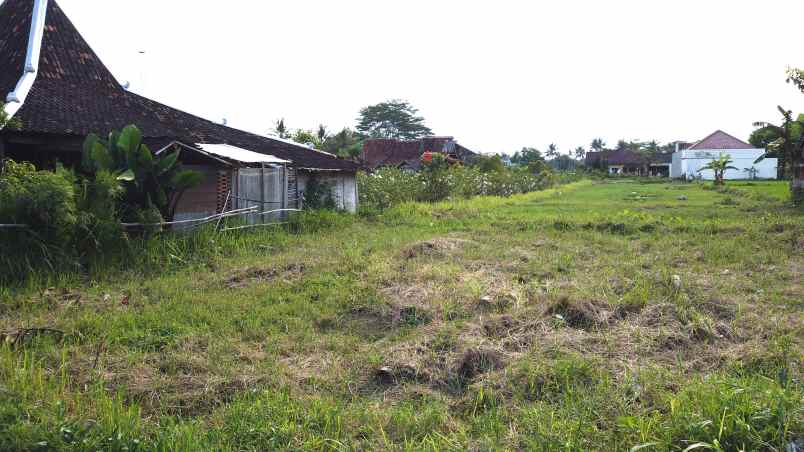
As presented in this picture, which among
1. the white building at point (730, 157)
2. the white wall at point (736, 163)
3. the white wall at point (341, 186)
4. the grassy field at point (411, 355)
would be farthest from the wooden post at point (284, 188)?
the white wall at point (736, 163)

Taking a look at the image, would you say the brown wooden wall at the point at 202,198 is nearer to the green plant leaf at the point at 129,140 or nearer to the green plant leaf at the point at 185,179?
the green plant leaf at the point at 185,179

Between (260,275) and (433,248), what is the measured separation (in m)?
3.23

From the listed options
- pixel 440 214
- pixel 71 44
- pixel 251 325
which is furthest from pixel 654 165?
pixel 251 325

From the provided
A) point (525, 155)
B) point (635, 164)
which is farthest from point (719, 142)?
point (525, 155)

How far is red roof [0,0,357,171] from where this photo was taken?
11.5m

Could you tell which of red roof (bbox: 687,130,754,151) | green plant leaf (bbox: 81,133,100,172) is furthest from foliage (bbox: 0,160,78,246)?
red roof (bbox: 687,130,754,151)

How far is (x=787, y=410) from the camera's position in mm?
3402

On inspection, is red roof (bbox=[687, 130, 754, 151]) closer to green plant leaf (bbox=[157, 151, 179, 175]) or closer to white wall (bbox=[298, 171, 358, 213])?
white wall (bbox=[298, 171, 358, 213])

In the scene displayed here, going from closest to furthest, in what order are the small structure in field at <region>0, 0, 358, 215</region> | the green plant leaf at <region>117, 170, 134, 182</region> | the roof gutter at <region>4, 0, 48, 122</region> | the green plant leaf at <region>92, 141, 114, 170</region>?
1. the green plant leaf at <region>117, 170, 134, 182</region>
2. the green plant leaf at <region>92, 141, 114, 170</region>
3. the roof gutter at <region>4, 0, 48, 122</region>
4. the small structure in field at <region>0, 0, 358, 215</region>

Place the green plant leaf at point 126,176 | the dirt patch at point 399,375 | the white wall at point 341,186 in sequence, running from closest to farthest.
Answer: the dirt patch at point 399,375, the green plant leaf at point 126,176, the white wall at point 341,186

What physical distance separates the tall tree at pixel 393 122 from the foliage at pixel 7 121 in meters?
61.4

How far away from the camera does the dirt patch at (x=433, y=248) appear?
9719 millimetres

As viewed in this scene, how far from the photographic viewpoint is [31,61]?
12.3 m

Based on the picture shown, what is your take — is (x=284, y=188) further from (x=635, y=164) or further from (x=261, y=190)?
(x=635, y=164)
